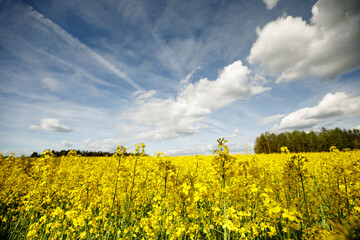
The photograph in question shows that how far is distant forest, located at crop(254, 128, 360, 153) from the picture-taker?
68.0m

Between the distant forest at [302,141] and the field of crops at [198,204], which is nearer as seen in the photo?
the field of crops at [198,204]

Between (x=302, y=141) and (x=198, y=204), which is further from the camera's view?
(x=302, y=141)

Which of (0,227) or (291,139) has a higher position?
(291,139)

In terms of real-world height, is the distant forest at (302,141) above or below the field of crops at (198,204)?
above

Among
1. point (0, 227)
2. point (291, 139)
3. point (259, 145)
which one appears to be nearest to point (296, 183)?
point (0, 227)

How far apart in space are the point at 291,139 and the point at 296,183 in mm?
87216

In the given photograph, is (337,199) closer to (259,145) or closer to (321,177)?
(321,177)

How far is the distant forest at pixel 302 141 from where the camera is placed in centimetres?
6800

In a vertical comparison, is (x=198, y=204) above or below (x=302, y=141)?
below

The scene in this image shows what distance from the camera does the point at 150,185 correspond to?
620 centimetres

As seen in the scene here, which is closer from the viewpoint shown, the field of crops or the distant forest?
the field of crops

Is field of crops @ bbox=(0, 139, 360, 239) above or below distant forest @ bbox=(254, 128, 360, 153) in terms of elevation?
below

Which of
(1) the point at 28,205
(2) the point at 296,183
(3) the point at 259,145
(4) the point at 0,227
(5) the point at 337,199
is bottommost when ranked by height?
(4) the point at 0,227

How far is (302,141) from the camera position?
69938mm
